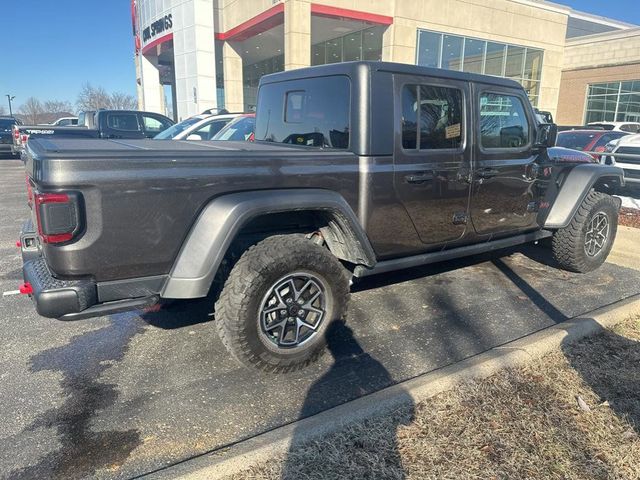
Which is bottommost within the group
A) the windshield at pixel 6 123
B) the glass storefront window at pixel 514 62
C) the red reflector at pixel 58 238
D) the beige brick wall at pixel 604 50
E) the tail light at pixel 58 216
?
the red reflector at pixel 58 238

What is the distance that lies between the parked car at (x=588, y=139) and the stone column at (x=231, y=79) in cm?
1728

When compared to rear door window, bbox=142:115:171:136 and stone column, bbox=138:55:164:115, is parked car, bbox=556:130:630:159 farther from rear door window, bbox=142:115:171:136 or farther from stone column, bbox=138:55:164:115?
stone column, bbox=138:55:164:115

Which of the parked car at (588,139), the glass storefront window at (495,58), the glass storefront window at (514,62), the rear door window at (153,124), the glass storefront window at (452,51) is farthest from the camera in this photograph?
the glass storefront window at (514,62)

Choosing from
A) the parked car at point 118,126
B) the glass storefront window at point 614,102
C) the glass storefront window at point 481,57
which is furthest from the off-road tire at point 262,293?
the glass storefront window at point 614,102

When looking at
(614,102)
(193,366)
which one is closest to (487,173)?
(193,366)

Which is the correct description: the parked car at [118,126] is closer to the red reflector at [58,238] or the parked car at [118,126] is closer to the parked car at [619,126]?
the red reflector at [58,238]

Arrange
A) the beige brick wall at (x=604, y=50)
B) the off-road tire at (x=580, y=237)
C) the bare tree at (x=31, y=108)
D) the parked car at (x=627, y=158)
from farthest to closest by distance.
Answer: the bare tree at (x=31, y=108) → the beige brick wall at (x=604, y=50) → the parked car at (x=627, y=158) → the off-road tire at (x=580, y=237)

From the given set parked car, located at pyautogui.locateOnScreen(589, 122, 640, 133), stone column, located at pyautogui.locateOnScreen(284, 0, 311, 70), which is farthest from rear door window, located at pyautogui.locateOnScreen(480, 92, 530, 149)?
parked car, located at pyautogui.locateOnScreen(589, 122, 640, 133)

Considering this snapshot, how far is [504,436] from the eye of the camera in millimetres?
2484

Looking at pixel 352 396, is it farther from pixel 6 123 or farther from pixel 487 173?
pixel 6 123

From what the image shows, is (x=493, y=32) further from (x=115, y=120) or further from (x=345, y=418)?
(x=345, y=418)

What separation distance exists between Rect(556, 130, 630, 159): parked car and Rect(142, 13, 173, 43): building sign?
71.7ft

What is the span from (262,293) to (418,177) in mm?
1492

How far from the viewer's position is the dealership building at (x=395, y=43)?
70.0ft
